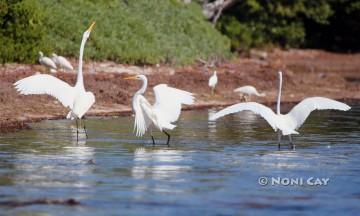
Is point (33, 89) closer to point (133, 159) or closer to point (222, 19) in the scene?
point (133, 159)

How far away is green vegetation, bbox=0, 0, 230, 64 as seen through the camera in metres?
32.0

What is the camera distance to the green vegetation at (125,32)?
32.0 metres

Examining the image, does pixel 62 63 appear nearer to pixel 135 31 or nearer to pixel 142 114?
pixel 135 31

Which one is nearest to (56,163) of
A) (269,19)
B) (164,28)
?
(164,28)

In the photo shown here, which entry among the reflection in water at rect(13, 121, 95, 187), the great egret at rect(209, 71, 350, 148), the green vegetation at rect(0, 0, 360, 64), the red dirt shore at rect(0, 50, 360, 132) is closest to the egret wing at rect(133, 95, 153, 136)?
the reflection in water at rect(13, 121, 95, 187)

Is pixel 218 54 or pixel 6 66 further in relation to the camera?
pixel 218 54

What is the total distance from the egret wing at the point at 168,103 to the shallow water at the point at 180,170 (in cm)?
55

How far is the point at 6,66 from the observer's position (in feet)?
94.2

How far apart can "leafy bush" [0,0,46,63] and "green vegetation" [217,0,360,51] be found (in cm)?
2193

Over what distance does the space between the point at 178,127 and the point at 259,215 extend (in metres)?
10.5

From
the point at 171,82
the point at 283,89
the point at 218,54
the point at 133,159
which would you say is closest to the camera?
the point at 133,159

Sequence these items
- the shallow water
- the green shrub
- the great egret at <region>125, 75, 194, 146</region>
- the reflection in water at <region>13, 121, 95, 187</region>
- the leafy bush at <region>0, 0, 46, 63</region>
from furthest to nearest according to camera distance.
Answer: the green shrub < the leafy bush at <region>0, 0, 46, 63</region> < the great egret at <region>125, 75, 194, 146</region> < the reflection in water at <region>13, 121, 95, 187</region> < the shallow water

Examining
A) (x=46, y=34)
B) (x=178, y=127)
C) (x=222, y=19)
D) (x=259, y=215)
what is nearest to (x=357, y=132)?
(x=178, y=127)

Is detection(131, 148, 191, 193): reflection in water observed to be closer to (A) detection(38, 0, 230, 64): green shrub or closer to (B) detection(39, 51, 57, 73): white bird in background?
(B) detection(39, 51, 57, 73): white bird in background
